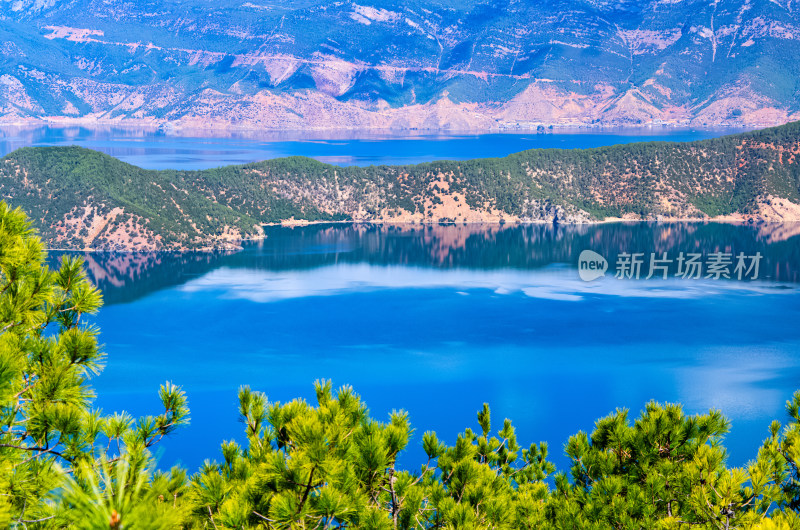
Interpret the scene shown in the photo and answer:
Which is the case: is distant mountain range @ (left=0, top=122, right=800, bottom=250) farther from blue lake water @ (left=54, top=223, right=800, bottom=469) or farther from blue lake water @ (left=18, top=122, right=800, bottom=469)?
blue lake water @ (left=54, top=223, right=800, bottom=469)

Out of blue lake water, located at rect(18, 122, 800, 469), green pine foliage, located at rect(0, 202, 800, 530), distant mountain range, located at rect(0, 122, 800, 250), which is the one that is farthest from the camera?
distant mountain range, located at rect(0, 122, 800, 250)

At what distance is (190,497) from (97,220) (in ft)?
291

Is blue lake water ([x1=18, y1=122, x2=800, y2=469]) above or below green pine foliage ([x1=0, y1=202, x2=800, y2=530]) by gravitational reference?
below

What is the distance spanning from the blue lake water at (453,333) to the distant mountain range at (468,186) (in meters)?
15.5

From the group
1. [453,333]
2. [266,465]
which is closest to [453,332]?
[453,333]

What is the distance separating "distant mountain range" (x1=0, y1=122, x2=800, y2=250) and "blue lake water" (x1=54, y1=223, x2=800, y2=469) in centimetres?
1547

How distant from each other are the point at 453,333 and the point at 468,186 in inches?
2328

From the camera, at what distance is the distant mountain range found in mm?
100625

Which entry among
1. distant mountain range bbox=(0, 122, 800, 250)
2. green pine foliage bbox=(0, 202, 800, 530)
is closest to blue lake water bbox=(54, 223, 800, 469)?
distant mountain range bbox=(0, 122, 800, 250)

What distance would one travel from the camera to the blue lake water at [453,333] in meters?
44.1

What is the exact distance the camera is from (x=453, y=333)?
59594 mm

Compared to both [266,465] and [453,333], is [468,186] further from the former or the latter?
[266,465]

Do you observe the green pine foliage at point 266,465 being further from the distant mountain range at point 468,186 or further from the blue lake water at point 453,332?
the distant mountain range at point 468,186

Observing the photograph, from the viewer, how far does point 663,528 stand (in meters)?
9.30
